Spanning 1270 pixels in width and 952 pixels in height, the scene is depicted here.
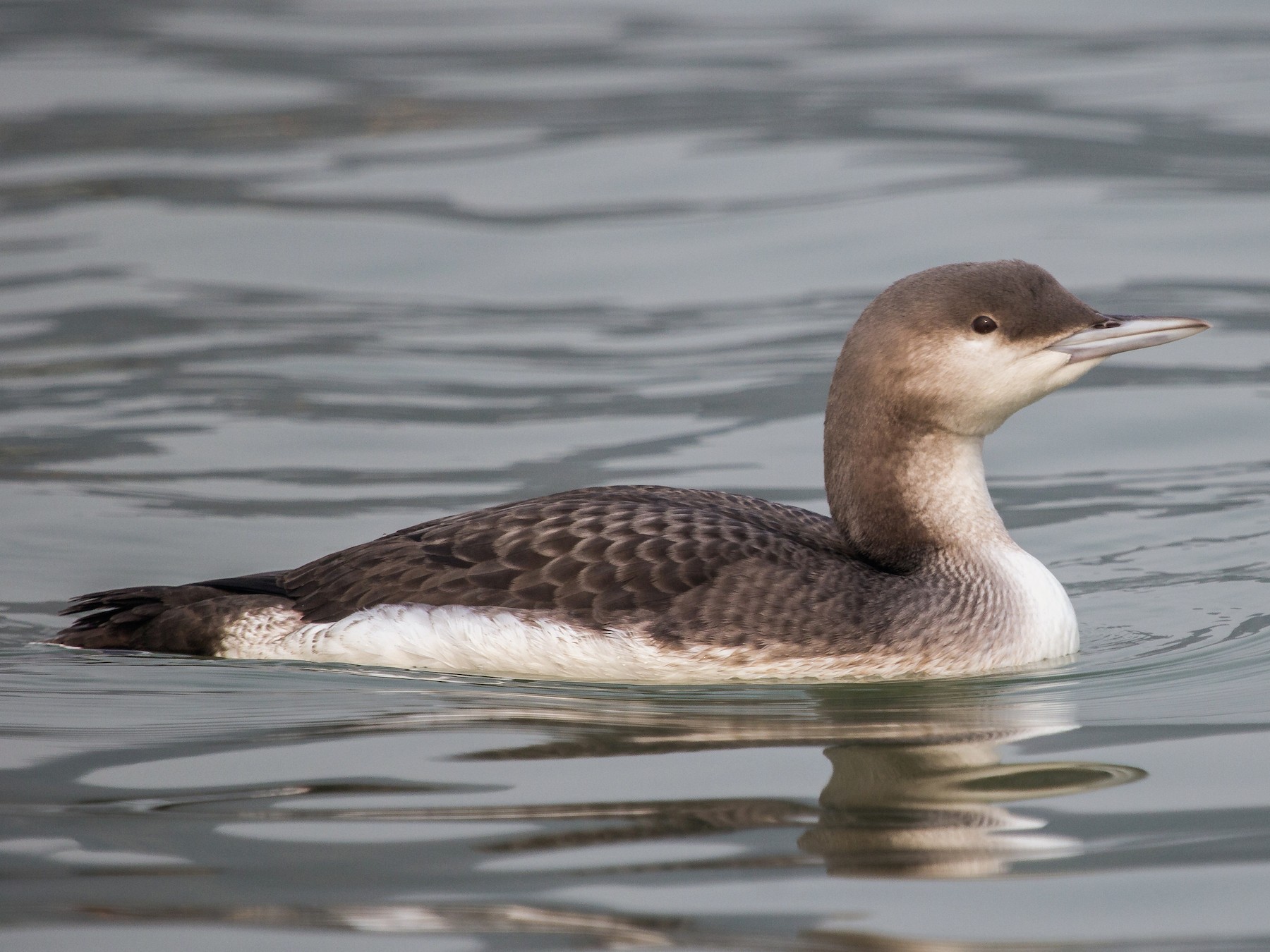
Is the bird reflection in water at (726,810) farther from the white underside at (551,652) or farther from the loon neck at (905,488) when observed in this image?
the loon neck at (905,488)

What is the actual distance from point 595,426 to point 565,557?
340cm

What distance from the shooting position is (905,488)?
241 inches

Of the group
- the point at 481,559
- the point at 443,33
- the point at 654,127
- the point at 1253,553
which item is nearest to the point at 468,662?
the point at 481,559

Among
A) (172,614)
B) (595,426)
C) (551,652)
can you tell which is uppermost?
(595,426)

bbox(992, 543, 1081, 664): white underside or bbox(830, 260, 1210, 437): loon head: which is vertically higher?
bbox(830, 260, 1210, 437): loon head

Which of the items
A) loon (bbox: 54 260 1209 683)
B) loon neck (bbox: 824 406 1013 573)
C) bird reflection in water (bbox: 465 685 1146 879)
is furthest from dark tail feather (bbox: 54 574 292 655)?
loon neck (bbox: 824 406 1013 573)

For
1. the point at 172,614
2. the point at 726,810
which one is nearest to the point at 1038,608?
the point at 726,810

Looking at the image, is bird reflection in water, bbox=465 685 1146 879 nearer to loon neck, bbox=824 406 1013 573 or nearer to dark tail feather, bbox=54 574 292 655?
loon neck, bbox=824 406 1013 573

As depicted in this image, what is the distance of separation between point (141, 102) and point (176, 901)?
Result: 12.7m

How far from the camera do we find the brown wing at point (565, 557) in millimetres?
5750

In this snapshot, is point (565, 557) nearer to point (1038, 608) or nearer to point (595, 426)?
point (1038, 608)

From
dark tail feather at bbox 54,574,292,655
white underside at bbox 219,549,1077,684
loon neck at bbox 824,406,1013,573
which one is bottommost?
white underside at bbox 219,549,1077,684

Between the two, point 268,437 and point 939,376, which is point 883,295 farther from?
point 268,437

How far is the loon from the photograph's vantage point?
18.9 ft
